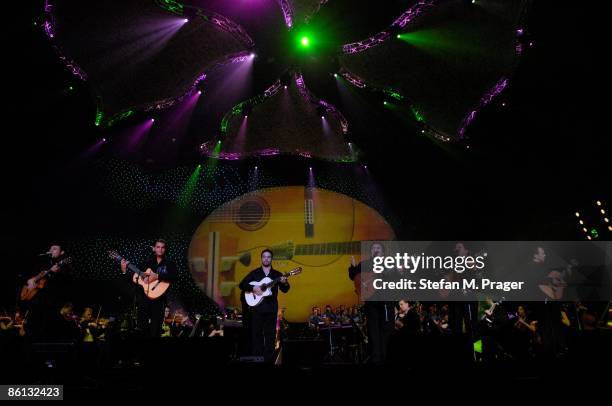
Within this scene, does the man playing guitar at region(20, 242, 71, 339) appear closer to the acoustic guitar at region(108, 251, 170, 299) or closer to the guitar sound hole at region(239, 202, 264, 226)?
the acoustic guitar at region(108, 251, 170, 299)

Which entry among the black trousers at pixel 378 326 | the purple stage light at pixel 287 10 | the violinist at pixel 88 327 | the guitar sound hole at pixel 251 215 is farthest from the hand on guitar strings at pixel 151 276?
the purple stage light at pixel 287 10

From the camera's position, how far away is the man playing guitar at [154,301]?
316 inches

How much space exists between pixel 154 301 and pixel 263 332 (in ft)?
6.39

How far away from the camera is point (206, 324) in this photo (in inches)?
402

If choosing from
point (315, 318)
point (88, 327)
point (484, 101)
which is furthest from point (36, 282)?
point (484, 101)

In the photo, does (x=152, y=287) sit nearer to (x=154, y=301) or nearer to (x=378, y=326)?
(x=154, y=301)

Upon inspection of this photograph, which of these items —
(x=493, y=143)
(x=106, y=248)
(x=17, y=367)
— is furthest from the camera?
(x=106, y=248)

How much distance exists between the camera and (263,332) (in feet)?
25.6

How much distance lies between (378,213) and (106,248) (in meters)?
6.51

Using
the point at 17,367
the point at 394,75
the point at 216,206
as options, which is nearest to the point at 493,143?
the point at 394,75

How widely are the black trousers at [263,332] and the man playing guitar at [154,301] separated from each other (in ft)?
5.28

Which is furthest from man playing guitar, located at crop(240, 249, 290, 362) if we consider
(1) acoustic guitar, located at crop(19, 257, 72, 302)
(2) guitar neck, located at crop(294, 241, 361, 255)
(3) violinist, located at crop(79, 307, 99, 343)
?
(3) violinist, located at crop(79, 307, 99, 343)

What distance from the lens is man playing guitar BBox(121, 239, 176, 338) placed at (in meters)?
8.04

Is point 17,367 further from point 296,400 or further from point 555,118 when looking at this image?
point 555,118
